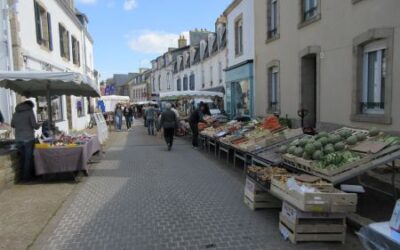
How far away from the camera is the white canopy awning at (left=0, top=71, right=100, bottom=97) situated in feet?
26.2

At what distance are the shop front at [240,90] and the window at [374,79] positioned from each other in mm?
7730

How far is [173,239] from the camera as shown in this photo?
464 cm

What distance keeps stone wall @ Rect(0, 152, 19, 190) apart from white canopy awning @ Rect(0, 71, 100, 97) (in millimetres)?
1703

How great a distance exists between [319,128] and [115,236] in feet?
25.8

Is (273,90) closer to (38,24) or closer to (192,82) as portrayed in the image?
(38,24)

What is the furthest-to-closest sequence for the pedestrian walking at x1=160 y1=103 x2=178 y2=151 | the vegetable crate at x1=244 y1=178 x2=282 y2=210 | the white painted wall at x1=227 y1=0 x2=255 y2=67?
the white painted wall at x1=227 y1=0 x2=255 y2=67
the pedestrian walking at x1=160 y1=103 x2=178 y2=151
the vegetable crate at x1=244 y1=178 x2=282 y2=210

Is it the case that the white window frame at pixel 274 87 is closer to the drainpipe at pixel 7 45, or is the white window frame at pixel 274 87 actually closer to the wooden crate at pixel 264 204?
the wooden crate at pixel 264 204

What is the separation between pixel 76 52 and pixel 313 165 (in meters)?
20.4

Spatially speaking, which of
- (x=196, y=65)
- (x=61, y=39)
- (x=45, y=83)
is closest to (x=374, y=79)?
(x=45, y=83)

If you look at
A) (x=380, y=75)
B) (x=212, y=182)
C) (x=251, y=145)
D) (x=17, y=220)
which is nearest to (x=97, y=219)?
(x=17, y=220)

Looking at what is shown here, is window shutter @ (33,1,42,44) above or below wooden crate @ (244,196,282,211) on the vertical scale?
above

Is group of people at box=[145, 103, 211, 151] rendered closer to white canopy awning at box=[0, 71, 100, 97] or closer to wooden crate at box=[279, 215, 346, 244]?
white canopy awning at box=[0, 71, 100, 97]

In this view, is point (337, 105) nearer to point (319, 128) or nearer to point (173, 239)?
point (319, 128)

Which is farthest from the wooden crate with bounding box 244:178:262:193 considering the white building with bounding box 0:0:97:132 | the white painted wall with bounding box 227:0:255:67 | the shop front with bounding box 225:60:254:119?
the white painted wall with bounding box 227:0:255:67
